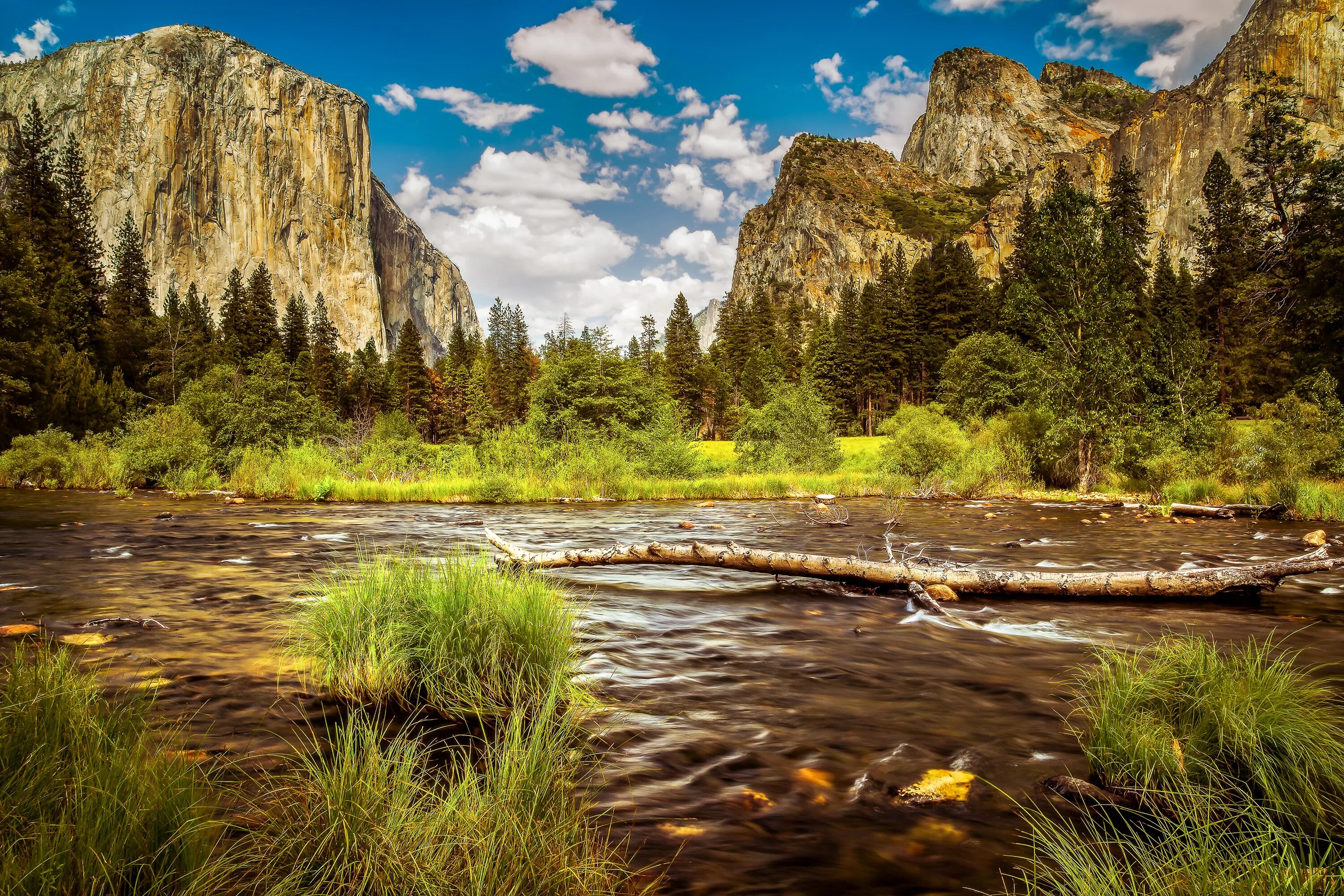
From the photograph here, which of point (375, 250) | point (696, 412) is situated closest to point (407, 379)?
point (696, 412)

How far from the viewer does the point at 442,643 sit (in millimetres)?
3887

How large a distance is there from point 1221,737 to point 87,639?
Answer: 7366 millimetres

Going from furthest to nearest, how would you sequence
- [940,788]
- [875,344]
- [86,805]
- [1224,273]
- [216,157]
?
[216,157]
[875,344]
[1224,273]
[940,788]
[86,805]

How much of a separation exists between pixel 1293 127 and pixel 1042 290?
34.6ft

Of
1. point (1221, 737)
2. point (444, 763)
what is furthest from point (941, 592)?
point (444, 763)

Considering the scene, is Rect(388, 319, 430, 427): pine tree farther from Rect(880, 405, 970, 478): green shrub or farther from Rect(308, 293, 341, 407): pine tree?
Rect(880, 405, 970, 478): green shrub

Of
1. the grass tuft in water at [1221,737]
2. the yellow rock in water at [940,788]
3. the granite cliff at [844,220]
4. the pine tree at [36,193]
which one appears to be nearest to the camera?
the grass tuft in water at [1221,737]

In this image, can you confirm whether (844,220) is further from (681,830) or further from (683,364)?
→ (681,830)

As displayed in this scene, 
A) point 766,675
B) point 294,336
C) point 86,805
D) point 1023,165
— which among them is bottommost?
point 766,675

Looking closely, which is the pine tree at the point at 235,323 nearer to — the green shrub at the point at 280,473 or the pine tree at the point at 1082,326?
the green shrub at the point at 280,473

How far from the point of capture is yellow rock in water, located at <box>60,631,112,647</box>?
481 cm

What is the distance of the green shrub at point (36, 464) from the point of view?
76.6ft

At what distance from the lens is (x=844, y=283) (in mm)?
160625

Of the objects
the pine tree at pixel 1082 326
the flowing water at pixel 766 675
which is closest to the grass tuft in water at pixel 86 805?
the flowing water at pixel 766 675
